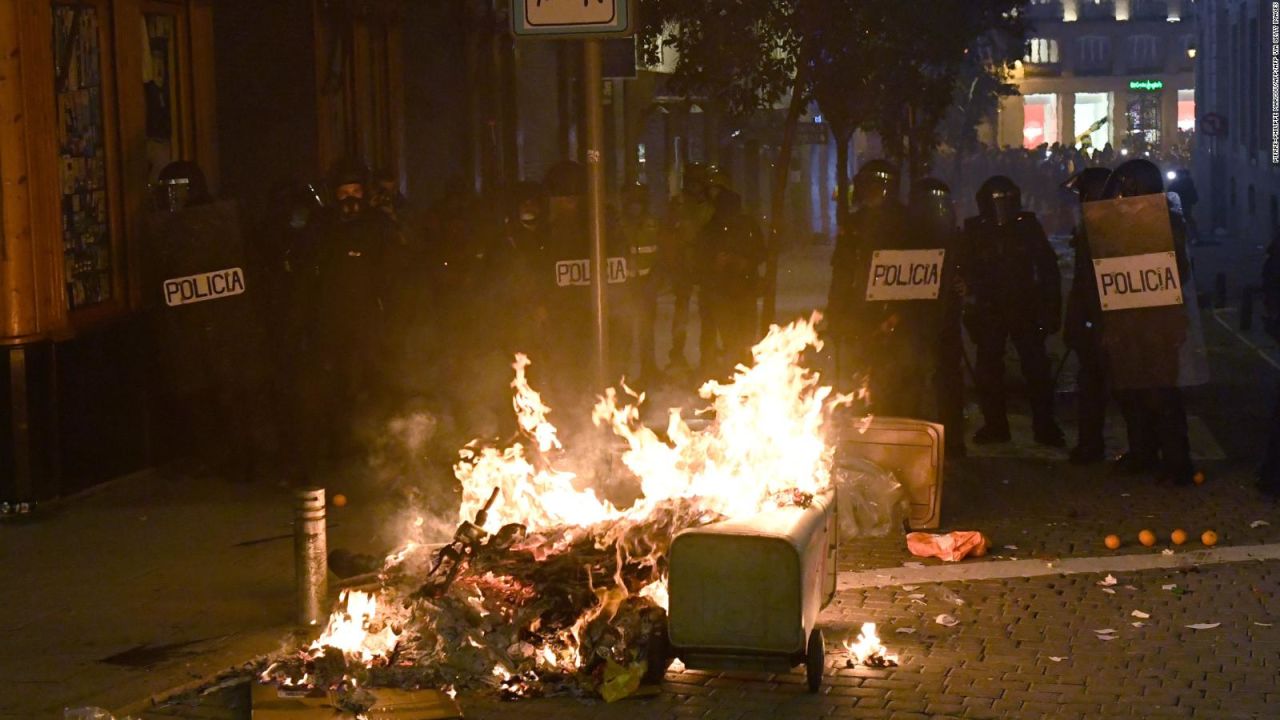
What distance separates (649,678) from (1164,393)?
17.6ft

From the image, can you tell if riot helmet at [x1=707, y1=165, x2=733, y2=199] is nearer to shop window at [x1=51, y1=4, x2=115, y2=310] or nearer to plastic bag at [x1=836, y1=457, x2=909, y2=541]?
shop window at [x1=51, y1=4, x2=115, y2=310]

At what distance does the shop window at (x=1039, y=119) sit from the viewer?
109125 mm

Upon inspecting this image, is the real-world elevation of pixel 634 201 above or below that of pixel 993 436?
above

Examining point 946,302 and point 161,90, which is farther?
point 161,90

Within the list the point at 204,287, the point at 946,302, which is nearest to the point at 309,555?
the point at 204,287

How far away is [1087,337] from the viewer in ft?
38.5

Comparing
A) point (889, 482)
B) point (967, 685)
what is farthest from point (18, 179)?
point (967, 685)

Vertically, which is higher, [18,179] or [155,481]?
[18,179]

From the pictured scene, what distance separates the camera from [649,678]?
6754 millimetres

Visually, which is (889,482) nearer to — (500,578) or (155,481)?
(500,578)

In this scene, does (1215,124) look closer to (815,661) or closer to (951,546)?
(951,546)

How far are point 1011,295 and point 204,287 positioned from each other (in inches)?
217

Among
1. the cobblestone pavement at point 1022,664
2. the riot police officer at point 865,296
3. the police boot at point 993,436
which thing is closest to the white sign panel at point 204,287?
the riot police officer at point 865,296

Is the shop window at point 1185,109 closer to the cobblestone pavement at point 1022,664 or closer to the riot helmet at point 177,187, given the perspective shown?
the riot helmet at point 177,187
